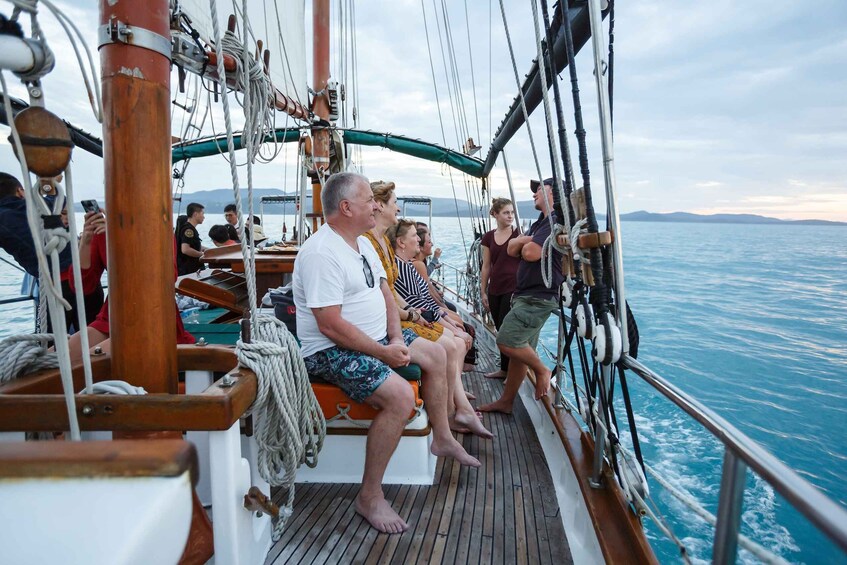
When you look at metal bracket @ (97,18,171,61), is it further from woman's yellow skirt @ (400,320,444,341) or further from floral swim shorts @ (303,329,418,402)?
woman's yellow skirt @ (400,320,444,341)

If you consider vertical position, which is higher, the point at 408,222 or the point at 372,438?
the point at 408,222

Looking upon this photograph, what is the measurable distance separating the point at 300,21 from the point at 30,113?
6.58 m

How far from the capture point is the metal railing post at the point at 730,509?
34.3 inches

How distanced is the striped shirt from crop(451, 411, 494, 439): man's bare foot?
703mm

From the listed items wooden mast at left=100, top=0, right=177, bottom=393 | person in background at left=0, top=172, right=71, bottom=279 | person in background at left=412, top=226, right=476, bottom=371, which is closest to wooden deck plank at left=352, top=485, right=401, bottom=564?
wooden mast at left=100, top=0, right=177, bottom=393

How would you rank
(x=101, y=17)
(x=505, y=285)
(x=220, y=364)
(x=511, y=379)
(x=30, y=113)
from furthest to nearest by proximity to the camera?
(x=505, y=285) < (x=511, y=379) < (x=220, y=364) < (x=101, y=17) < (x=30, y=113)

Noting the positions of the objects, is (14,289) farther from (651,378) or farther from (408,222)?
(651,378)

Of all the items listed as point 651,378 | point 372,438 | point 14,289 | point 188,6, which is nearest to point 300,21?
point 188,6

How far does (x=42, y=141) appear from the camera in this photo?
83 cm

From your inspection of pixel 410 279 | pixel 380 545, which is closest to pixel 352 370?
pixel 380 545

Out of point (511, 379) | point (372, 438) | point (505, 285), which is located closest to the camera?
point (372, 438)

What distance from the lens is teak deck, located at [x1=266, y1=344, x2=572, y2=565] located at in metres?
1.72

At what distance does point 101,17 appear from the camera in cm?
112

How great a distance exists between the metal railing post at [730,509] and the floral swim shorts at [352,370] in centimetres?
123
